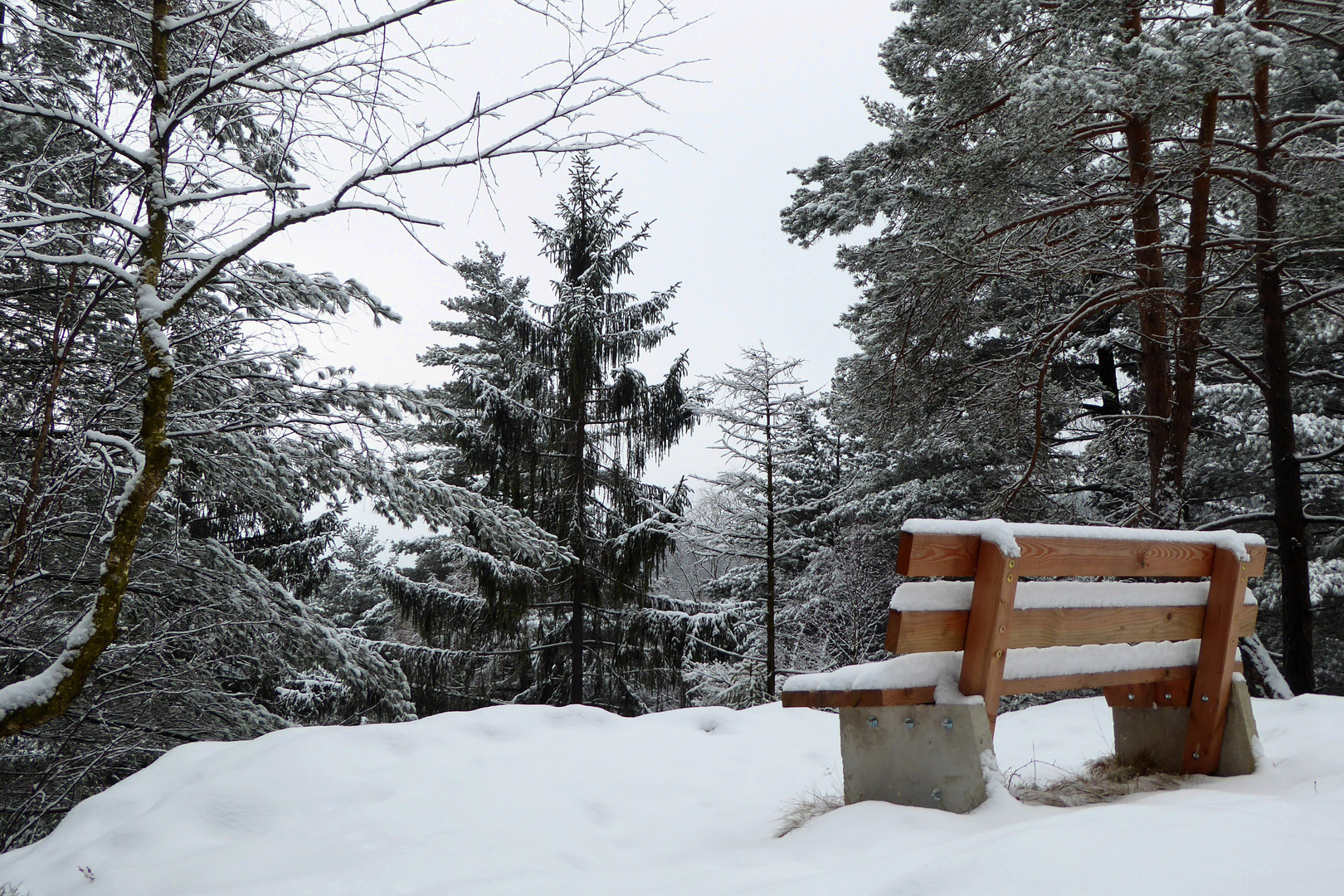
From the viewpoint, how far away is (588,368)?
14.3 metres

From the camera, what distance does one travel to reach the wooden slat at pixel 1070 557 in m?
2.69

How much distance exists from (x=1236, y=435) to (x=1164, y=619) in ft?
42.1

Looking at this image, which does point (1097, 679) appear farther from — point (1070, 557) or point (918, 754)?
point (918, 754)

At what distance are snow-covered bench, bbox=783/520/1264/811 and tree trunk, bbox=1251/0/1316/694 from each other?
550 cm

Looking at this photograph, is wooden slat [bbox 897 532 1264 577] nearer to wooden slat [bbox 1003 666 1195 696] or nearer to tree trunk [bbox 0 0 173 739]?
wooden slat [bbox 1003 666 1195 696]

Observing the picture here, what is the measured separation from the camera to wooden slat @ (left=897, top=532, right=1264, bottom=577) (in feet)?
8.81

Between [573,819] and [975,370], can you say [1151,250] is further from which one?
[573,819]

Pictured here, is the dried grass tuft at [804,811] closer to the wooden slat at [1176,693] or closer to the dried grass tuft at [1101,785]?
the dried grass tuft at [1101,785]

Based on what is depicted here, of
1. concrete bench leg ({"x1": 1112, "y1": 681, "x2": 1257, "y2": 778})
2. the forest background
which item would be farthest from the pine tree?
concrete bench leg ({"x1": 1112, "y1": 681, "x2": 1257, "y2": 778})

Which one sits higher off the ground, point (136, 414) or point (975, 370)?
point (975, 370)

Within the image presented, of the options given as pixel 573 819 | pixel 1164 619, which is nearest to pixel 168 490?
pixel 573 819

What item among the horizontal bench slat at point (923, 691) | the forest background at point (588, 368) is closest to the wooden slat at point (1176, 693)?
the horizontal bench slat at point (923, 691)

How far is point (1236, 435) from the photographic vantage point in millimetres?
14023

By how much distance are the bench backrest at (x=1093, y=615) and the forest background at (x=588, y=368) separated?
2.05 metres
